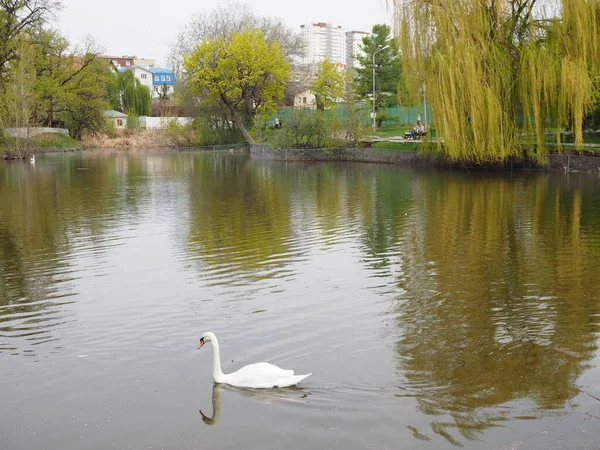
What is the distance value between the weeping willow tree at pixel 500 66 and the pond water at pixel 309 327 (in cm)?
864

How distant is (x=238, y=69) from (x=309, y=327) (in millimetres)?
52847

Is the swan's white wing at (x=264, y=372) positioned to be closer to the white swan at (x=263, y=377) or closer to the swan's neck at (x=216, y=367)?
the white swan at (x=263, y=377)

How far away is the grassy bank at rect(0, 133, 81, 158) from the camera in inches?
2178

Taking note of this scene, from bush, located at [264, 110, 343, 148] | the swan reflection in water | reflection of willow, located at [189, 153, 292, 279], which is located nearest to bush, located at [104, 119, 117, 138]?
bush, located at [264, 110, 343, 148]

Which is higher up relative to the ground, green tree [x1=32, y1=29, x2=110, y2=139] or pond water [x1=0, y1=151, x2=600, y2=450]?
green tree [x1=32, y1=29, x2=110, y2=139]

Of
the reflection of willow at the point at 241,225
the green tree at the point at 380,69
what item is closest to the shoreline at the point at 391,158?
the reflection of willow at the point at 241,225

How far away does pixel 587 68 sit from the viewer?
2950 cm

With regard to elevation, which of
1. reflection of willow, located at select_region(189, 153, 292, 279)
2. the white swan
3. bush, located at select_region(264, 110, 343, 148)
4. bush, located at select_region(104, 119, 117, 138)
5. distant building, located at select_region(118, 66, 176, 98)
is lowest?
the white swan

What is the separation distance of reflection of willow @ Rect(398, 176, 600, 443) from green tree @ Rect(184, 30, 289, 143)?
43068 mm

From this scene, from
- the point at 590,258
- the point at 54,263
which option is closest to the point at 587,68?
the point at 590,258

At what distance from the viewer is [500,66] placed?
1158 inches

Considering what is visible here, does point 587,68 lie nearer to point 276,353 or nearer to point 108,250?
point 108,250

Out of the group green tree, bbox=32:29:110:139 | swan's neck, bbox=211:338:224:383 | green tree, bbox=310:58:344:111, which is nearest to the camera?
swan's neck, bbox=211:338:224:383

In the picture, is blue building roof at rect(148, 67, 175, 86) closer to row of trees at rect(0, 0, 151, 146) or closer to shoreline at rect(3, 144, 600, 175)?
row of trees at rect(0, 0, 151, 146)
